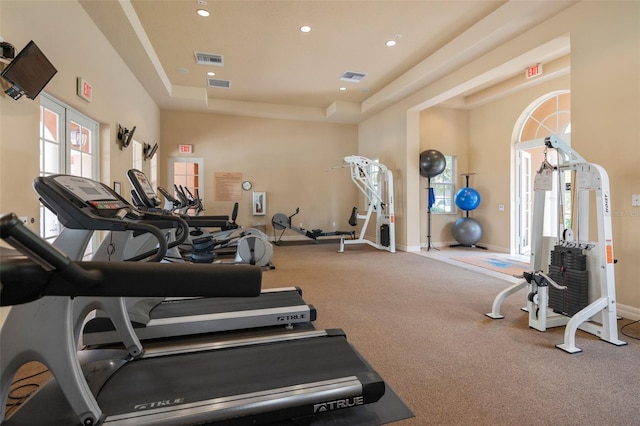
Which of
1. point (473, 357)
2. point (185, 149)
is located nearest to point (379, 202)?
point (185, 149)

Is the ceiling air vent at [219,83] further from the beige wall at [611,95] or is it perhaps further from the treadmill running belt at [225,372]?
the treadmill running belt at [225,372]

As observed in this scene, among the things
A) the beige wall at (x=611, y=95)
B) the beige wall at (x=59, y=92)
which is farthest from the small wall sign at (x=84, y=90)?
the beige wall at (x=611, y=95)

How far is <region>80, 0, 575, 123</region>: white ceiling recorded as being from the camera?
390cm

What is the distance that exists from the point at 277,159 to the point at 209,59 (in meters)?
3.31

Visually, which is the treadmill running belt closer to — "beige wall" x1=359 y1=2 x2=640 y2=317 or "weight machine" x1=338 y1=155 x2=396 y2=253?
"beige wall" x1=359 y1=2 x2=640 y2=317

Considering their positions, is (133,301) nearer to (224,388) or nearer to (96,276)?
(224,388)

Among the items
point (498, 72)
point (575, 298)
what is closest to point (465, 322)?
point (575, 298)

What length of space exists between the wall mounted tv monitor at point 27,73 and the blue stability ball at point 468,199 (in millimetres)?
6755

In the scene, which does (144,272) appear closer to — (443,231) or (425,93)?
(425,93)

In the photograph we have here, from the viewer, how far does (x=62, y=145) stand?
3299 mm

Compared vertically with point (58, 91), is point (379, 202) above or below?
below

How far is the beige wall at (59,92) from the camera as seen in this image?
2.33 metres

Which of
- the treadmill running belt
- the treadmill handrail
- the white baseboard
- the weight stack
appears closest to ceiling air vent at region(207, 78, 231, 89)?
the treadmill running belt

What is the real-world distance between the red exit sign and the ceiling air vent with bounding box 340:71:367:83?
262cm
